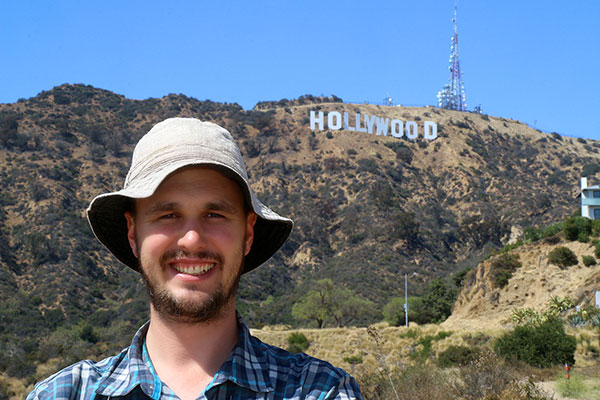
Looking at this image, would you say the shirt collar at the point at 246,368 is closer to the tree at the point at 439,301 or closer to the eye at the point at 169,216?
the eye at the point at 169,216

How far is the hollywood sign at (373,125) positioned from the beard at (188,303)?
278 ft

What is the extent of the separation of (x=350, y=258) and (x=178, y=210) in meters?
63.0

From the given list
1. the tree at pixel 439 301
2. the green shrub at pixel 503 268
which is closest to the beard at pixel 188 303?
the green shrub at pixel 503 268

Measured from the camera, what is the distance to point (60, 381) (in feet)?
6.95

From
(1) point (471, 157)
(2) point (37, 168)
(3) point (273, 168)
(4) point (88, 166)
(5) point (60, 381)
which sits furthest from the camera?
(1) point (471, 157)

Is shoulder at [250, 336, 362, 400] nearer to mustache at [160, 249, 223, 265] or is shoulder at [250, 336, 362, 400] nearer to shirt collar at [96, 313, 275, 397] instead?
shirt collar at [96, 313, 275, 397]

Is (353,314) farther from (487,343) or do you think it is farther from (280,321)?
(487,343)

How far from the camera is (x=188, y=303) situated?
2184 millimetres

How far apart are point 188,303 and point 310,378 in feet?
1.56

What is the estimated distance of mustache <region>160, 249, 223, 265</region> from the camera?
86.3 inches

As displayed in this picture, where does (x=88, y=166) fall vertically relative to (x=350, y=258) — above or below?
above

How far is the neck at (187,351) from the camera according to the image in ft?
7.25

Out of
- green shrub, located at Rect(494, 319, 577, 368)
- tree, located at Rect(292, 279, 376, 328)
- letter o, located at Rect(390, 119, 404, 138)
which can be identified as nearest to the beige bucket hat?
green shrub, located at Rect(494, 319, 577, 368)

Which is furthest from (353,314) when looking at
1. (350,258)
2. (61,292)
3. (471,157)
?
(471,157)
